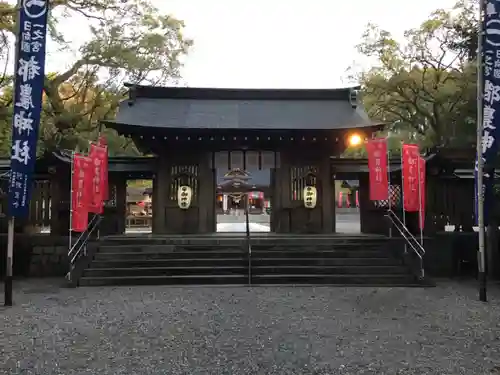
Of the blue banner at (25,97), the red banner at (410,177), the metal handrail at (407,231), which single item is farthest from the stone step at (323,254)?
the blue banner at (25,97)

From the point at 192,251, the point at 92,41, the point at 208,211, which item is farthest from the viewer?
the point at 92,41

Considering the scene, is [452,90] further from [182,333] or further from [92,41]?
[182,333]

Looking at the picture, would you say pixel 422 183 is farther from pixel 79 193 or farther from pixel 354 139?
pixel 79 193

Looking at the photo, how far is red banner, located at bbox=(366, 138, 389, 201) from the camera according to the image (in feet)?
40.2

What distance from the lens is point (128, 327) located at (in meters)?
6.39

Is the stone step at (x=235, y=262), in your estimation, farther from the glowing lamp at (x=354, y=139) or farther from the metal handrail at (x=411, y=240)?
the glowing lamp at (x=354, y=139)

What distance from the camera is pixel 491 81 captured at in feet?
27.1

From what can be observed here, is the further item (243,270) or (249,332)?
(243,270)

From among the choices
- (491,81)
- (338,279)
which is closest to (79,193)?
(338,279)

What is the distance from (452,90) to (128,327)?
2110 cm

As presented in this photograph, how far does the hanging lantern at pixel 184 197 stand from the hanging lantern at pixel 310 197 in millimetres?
3927

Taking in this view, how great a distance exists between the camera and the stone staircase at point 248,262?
10078mm

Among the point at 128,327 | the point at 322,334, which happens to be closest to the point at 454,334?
the point at 322,334

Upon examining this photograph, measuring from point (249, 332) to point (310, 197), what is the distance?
27.3 ft
